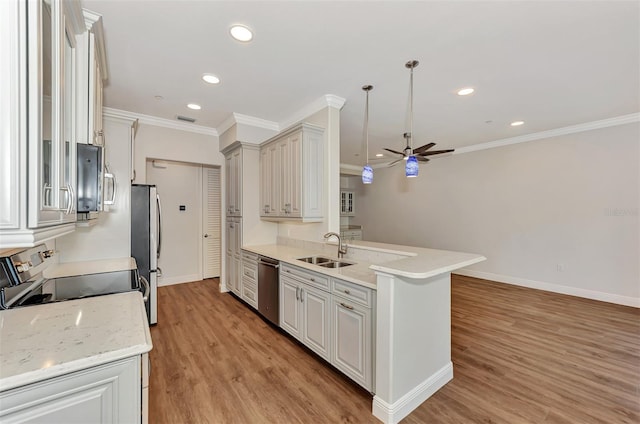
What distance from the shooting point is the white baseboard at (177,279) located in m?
4.85

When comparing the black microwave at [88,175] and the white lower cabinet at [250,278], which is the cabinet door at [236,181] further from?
the black microwave at [88,175]

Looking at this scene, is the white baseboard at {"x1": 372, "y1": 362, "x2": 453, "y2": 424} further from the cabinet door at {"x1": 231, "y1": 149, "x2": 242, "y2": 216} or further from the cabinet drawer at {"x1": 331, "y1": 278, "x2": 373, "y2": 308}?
the cabinet door at {"x1": 231, "y1": 149, "x2": 242, "y2": 216}

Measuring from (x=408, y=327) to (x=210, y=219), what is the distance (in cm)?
448

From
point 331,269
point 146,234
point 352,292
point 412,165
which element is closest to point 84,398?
point 352,292

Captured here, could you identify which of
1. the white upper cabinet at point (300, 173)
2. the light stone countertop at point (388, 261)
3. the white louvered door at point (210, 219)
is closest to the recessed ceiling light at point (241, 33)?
the white upper cabinet at point (300, 173)

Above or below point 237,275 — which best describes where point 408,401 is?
below

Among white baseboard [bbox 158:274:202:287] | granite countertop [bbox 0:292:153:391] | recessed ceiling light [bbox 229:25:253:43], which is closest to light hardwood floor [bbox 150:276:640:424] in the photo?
granite countertop [bbox 0:292:153:391]

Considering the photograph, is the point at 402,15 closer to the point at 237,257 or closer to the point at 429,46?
the point at 429,46

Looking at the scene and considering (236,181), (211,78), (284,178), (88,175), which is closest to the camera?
(88,175)

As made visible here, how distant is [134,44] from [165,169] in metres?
2.99

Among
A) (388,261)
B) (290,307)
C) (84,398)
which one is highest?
(388,261)

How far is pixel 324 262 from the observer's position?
9.77 ft

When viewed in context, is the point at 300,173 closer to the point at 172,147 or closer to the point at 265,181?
the point at 265,181

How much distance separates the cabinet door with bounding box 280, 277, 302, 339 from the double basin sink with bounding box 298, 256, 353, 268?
0.31 meters
